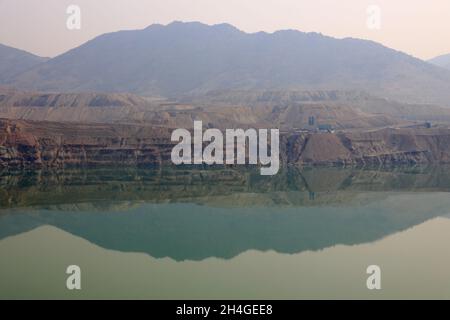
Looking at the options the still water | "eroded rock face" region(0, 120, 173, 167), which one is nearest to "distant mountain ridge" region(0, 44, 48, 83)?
"eroded rock face" region(0, 120, 173, 167)

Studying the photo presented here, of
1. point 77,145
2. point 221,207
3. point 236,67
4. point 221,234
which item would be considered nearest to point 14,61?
point 236,67

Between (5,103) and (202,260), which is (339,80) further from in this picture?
(202,260)

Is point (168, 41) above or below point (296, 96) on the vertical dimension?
above

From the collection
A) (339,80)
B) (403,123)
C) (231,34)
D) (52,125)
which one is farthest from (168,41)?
(52,125)

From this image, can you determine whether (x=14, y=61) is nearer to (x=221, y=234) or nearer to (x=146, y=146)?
(x=146, y=146)

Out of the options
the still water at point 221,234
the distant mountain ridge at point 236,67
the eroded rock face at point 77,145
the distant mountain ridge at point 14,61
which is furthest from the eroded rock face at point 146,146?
the distant mountain ridge at point 14,61

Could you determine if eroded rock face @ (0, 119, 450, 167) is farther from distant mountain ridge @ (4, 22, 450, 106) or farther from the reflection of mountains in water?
distant mountain ridge @ (4, 22, 450, 106)
